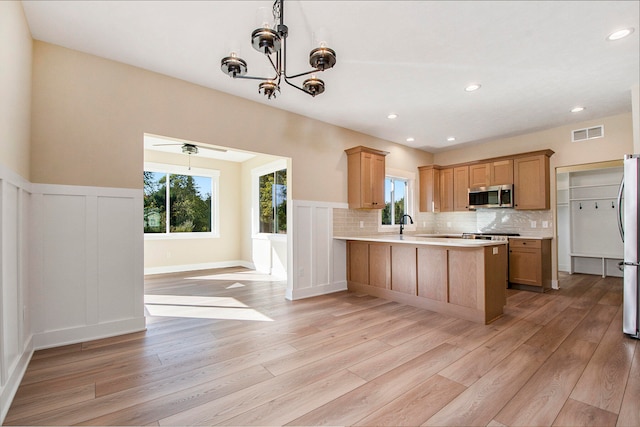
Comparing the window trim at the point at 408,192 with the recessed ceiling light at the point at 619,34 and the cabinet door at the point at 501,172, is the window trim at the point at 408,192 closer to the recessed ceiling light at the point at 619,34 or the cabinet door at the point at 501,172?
the cabinet door at the point at 501,172

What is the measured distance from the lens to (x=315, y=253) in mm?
4715

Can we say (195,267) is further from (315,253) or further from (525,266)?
(525,266)

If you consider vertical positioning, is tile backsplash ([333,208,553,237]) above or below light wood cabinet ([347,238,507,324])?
above

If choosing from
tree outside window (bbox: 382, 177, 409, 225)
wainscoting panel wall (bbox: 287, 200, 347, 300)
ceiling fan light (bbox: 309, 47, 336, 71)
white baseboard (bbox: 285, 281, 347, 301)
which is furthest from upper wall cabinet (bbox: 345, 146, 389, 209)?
ceiling fan light (bbox: 309, 47, 336, 71)

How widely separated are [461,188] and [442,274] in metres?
3.19

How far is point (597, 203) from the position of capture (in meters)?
6.12

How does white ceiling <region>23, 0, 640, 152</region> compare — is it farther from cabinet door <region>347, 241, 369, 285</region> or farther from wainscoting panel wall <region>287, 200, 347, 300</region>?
cabinet door <region>347, 241, 369, 285</region>

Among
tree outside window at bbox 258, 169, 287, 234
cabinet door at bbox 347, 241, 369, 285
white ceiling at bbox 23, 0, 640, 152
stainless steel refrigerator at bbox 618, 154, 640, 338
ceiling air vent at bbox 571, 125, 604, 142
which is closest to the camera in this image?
white ceiling at bbox 23, 0, 640, 152

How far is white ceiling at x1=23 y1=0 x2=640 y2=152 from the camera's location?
2.32 meters

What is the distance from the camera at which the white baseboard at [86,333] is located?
267 centimetres

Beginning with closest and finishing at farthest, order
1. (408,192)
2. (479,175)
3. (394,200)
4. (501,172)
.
→ (501,172) < (479,175) < (394,200) < (408,192)

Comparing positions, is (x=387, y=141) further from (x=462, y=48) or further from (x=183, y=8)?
(x=183, y=8)

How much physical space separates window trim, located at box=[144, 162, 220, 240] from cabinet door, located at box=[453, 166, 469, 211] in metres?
5.60

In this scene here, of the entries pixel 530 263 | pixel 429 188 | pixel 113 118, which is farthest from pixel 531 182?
pixel 113 118
